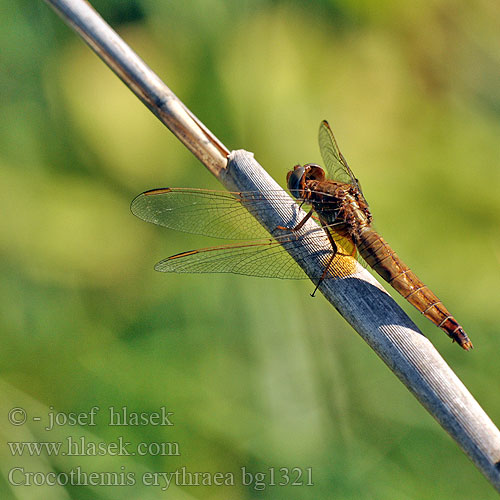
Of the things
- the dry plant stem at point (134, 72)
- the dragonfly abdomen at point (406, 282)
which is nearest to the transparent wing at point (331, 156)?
the dragonfly abdomen at point (406, 282)

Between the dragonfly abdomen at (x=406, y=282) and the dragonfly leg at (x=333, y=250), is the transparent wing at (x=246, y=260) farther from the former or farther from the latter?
the dragonfly abdomen at (x=406, y=282)

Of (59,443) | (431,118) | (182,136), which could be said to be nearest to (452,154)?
(431,118)

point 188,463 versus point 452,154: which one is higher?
point 452,154

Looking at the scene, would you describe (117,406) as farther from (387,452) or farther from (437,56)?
(437,56)

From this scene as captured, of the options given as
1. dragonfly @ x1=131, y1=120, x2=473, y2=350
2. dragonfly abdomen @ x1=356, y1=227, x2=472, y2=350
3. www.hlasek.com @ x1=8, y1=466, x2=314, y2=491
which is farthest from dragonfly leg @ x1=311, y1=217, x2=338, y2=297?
www.hlasek.com @ x1=8, y1=466, x2=314, y2=491

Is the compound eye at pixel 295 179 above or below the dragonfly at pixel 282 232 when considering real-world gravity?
above

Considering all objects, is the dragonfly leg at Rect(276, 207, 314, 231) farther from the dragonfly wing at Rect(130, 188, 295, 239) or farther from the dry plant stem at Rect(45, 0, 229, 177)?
the dry plant stem at Rect(45, 0, 229, 177)
